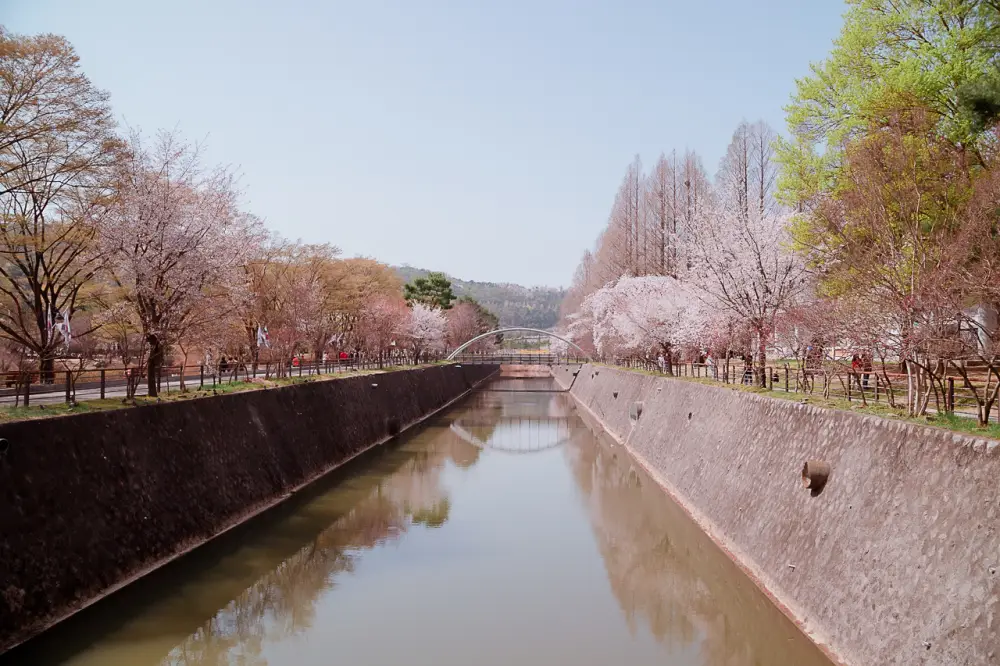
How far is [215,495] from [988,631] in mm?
13294

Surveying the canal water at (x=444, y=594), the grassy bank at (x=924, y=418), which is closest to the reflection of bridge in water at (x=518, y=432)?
the canal water at (x=444, y=594)

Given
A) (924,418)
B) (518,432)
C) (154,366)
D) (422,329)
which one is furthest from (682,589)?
(422,329)

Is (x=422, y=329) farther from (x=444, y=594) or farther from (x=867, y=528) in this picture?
(x=867, y=528)

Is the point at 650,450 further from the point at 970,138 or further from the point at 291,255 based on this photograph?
the point at 291,255

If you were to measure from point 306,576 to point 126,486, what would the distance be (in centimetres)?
349

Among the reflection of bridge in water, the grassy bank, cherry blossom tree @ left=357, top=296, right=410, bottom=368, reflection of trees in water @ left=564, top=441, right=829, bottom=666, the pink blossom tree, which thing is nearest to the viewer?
the grassy bank

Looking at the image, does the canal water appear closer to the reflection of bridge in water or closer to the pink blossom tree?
the pink blossom tree

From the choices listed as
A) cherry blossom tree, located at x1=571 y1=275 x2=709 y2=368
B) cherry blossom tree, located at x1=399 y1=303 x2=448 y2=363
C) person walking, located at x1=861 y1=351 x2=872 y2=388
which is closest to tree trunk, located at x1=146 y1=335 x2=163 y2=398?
person walking, located at x1=861 y1=351 x2=872 y2=388

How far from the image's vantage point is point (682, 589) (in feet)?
41.3

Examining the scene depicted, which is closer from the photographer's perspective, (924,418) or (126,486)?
(924,418)

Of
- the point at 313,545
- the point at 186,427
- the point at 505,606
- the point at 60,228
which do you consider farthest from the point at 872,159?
the point at 60,228

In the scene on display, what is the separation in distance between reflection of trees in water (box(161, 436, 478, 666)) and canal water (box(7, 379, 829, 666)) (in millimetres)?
39

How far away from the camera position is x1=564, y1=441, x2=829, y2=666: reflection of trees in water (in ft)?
32.3

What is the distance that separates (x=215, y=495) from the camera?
14727mm
